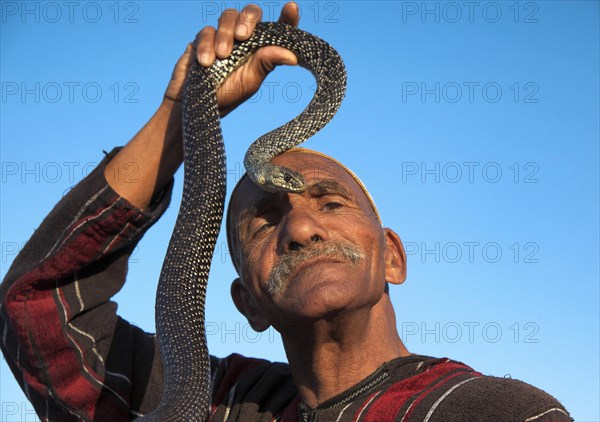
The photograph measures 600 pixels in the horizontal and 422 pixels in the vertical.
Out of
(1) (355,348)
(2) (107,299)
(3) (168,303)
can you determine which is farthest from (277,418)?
(2) (107,299)

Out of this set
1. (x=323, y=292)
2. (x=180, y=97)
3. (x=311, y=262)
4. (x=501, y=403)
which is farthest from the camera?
(x=180, y=97)

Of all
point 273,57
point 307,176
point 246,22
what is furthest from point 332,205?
point 246,22

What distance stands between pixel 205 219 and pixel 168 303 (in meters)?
0.55

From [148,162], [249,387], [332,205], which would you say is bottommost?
[249,387]

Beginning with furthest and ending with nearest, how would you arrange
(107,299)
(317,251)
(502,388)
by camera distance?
(107,299) < (317,251) < (502,388)

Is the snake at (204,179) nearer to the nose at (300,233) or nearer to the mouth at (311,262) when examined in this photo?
the nose at (300,233)

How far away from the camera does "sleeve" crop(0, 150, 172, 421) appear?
397cm

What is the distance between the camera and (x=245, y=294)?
167 inches

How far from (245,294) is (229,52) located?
1.42 meters

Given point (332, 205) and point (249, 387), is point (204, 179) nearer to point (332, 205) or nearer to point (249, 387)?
point (332, 205)

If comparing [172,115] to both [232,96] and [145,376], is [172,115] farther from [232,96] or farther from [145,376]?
[145,376]

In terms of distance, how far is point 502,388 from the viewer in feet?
10.0

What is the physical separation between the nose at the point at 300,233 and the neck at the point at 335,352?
1.31 ft

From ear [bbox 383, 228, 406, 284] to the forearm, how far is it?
1.32 metres
